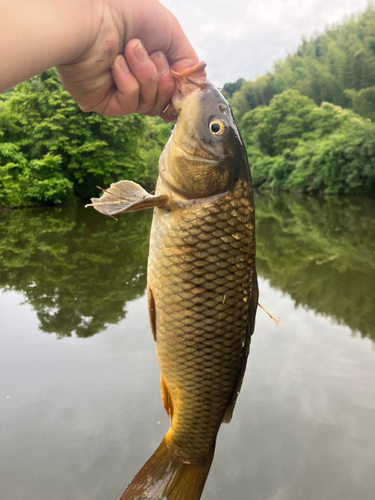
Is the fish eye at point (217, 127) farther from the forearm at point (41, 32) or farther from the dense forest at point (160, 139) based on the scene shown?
the dense forest at point (160, 139)

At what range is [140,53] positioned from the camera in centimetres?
134

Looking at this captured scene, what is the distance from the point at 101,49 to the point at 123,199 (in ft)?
1.76

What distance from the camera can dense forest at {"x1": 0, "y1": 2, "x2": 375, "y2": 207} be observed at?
60.3ft

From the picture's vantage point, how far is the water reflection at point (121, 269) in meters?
4.92

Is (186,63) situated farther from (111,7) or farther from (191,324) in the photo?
(191,324)

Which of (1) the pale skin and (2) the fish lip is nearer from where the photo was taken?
(1) the pale skin

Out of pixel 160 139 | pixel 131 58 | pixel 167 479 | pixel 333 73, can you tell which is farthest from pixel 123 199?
pixel 333 73

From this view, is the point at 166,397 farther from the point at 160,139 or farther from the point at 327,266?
the point at 160,139

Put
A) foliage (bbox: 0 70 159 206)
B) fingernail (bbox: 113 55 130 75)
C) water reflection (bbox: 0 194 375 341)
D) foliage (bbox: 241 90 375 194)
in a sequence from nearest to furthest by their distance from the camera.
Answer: fingernail (bbox: 113 55 130 75), water reflection (bbox: 0 194 375 341), foliage (bbox: 0 70 159 206), foliage (bbox: 241 90 375 194)

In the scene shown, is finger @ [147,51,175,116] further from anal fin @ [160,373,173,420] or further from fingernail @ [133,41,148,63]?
anal fin @ [160,373,173,420]

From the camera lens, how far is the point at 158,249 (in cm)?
139

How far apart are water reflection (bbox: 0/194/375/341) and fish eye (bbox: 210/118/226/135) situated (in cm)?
343

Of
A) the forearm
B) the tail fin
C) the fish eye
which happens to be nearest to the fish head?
the fish eye

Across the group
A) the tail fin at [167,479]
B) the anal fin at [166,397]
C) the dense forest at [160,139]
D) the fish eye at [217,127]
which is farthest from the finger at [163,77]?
the dense forest at [160,139]
